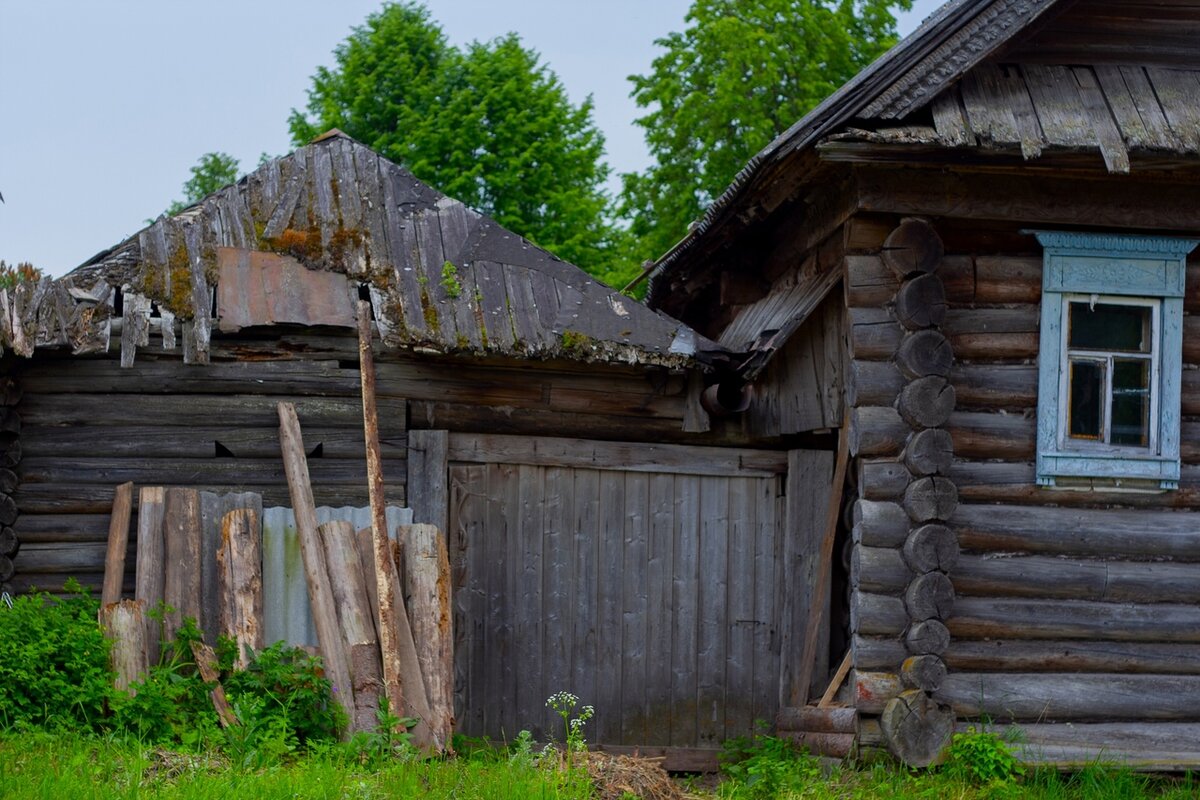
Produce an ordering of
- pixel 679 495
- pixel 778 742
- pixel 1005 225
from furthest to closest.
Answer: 1. pixel 679 495
2. pixel 778 742
3. pixel 1005 225

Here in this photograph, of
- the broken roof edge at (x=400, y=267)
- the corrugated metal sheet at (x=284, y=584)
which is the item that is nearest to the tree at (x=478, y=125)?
the broken roof edge at (x=400, y=267)

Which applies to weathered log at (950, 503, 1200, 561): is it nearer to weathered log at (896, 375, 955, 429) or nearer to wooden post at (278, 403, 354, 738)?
weathered log at (896, 375, 955, 429)

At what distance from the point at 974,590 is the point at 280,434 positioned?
4.74m

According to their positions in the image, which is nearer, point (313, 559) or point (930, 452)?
point (930, 452)

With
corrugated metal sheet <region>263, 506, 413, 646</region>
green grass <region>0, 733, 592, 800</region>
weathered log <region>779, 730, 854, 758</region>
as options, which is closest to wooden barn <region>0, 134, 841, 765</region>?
corrugated metal sheet <region>263, 506, 413, 646</region>

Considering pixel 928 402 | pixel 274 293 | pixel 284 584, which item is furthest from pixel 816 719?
pixel 274 293

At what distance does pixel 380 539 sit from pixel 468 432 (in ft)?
5.08

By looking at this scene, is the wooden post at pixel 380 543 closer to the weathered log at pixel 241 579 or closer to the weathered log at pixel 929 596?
the weathered log at pixel 241 579

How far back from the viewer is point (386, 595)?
8711 mm

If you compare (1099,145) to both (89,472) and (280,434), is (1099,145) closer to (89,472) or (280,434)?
(280,434)

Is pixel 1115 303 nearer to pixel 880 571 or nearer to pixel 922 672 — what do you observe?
pixel 880 571

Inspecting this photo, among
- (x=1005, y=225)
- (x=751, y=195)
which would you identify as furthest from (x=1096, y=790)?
(x=751, y=195)

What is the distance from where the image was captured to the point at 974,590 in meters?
8.90

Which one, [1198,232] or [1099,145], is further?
[1198,232]
